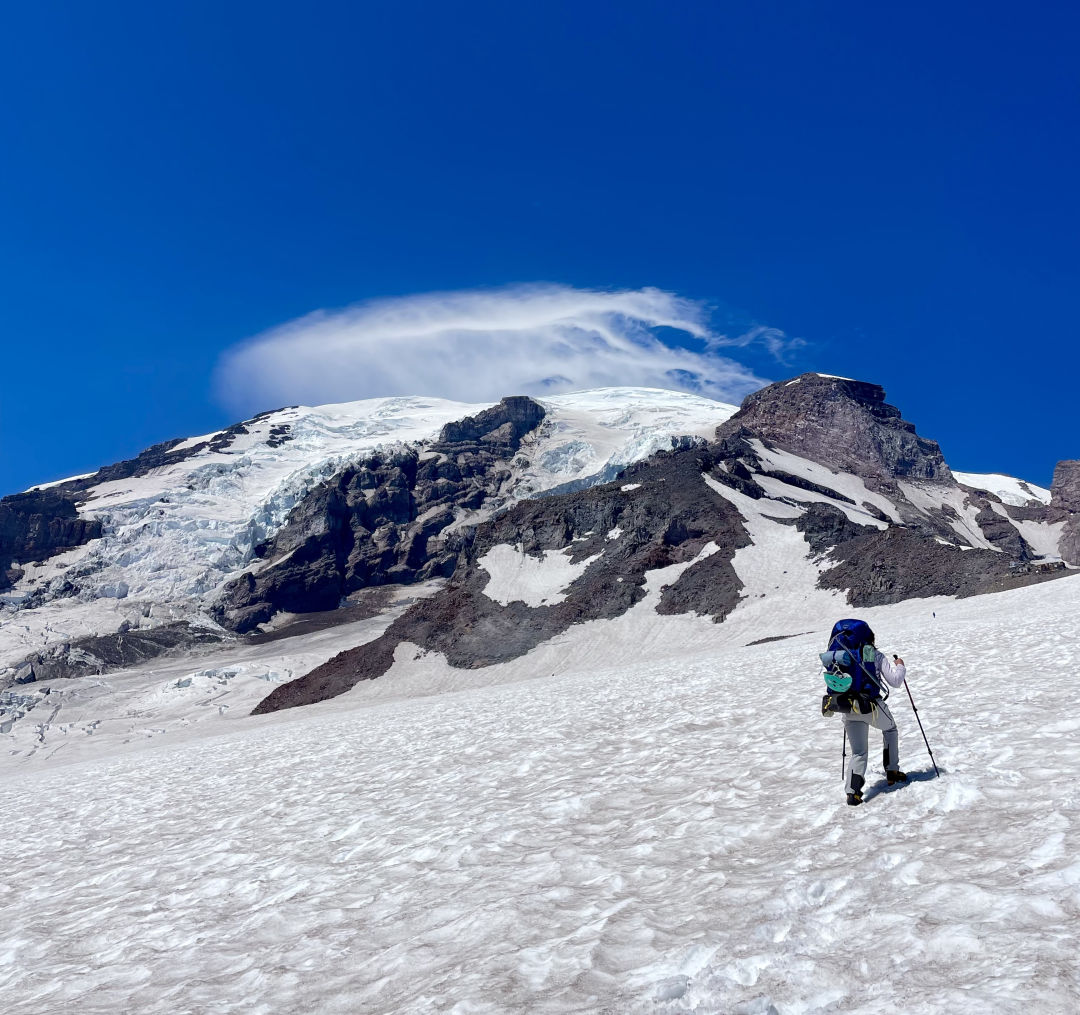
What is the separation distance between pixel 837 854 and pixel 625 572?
69.9 meters

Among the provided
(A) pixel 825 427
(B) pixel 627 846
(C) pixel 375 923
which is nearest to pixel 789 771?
(B) pixel 627 846

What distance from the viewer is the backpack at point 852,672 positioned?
8594 millimetres

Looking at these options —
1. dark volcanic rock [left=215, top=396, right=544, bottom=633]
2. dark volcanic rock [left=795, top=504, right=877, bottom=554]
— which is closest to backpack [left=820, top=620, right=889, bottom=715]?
dark volcanic rock [left=795, top=504, right=877, bottom=554]

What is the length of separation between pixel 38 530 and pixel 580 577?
482 feet

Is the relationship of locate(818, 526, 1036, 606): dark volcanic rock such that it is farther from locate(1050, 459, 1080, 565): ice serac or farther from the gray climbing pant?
locate(1050, 459, 1080, 565): ice serac

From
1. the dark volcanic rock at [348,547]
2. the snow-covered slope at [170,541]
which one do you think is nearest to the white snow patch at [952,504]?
the snow-covered slope at [170,541]

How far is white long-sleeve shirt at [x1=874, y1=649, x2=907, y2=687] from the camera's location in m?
8.46

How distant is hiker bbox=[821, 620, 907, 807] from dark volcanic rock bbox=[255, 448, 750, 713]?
5936 cm

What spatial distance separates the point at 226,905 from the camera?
857 cm

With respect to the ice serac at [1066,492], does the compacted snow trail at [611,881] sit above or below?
below

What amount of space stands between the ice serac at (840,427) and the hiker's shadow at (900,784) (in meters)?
164

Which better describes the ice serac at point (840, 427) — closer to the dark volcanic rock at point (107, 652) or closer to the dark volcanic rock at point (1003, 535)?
the dark volcanic rock at point (1003, 535)

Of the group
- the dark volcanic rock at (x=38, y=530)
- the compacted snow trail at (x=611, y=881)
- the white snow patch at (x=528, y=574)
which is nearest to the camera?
the compacted snow trail at (x=611, y=881)

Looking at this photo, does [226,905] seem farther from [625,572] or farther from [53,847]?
[625,572]
